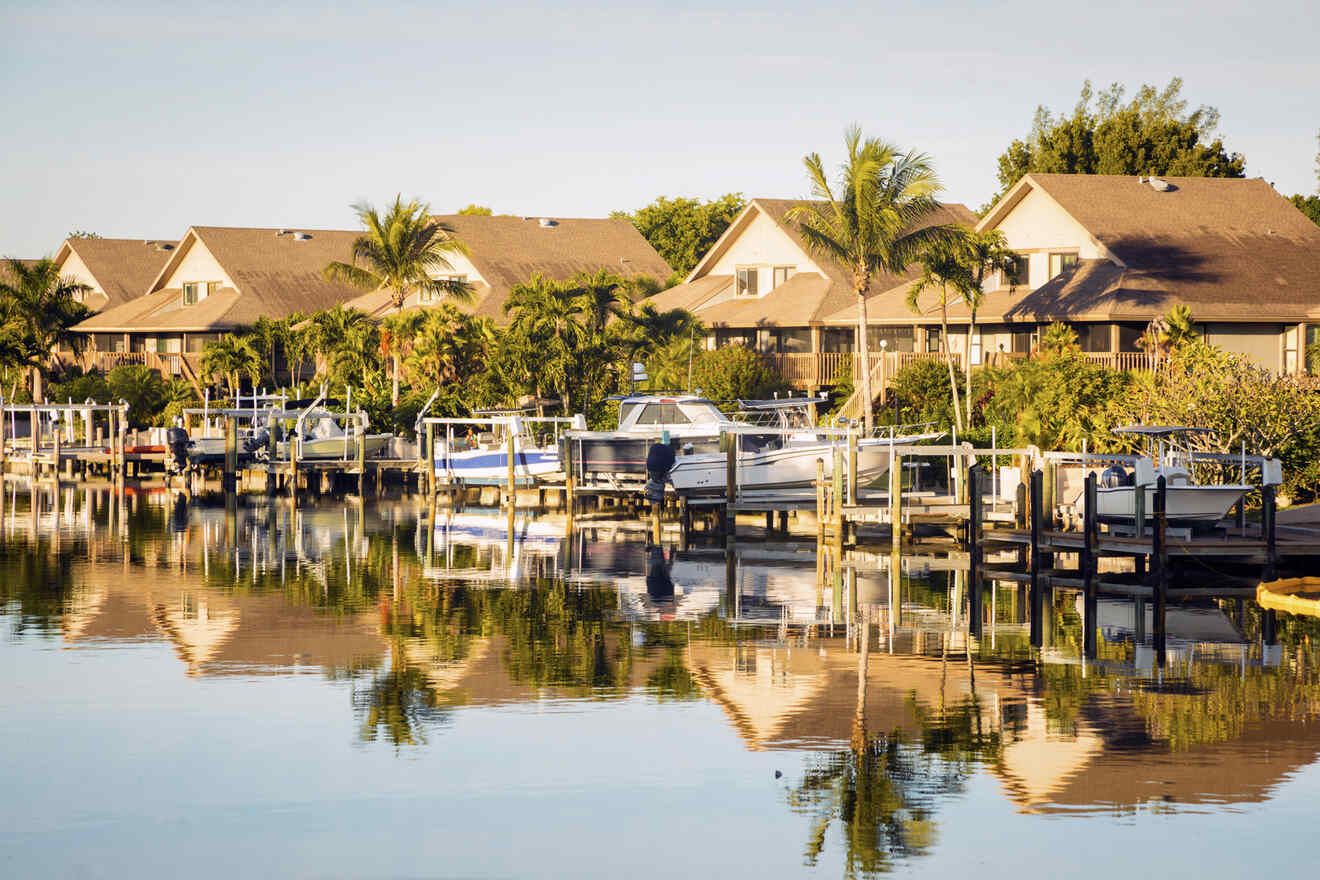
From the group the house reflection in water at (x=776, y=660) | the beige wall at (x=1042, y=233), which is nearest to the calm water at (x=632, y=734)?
the house reflection in water at (x=776, y=660)

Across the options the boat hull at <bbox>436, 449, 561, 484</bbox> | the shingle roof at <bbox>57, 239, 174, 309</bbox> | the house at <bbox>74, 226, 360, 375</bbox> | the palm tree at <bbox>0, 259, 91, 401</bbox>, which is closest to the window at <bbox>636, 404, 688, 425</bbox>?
the boat hull at <bbox>436, 449, 561, 484</bbox>

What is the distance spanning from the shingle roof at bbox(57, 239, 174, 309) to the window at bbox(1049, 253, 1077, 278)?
164ft

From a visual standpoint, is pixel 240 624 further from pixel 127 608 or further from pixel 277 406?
pixel 277 406

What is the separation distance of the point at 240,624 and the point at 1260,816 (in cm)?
1577

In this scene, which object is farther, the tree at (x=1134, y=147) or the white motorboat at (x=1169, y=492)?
the tree at (x=1134, y=147)

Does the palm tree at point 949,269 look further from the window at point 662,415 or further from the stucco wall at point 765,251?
the stucco wall at point 765,251

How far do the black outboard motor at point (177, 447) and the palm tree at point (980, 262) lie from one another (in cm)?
2649

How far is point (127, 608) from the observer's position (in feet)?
91.3

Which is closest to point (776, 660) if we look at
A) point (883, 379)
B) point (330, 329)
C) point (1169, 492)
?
point (1169, 492)

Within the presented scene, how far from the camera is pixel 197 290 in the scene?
271 feet

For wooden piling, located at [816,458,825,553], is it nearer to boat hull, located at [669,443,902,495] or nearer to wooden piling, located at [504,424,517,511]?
boat hull, located at [669,443,902,495]

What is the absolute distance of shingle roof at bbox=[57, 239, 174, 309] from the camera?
291 ft

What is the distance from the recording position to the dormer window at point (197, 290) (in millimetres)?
81750

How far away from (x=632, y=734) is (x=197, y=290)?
68.6 metres
